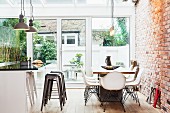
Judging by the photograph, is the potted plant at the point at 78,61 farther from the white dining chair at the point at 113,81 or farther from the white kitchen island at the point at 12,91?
the white kitchen island at the point at 12,91

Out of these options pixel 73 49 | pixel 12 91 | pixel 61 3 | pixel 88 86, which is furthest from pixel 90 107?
pixel 61 3

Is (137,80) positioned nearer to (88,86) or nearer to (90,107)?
(88,86)

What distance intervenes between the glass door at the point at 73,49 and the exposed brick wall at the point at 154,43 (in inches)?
70.1

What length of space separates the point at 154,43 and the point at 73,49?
341 cm

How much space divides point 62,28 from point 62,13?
49 centimetres

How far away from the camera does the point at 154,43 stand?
20.8 ft

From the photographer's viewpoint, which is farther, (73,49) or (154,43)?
(73,49)

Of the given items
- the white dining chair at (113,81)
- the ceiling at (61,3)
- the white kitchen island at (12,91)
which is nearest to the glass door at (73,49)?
the ceiling at (61,3)

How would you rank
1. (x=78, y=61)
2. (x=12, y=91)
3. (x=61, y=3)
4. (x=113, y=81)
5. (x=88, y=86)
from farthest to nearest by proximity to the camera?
(x=78, y=61) < (x=61, y=3) < (x=88, y=86) < (x=113, y=81) < (x=12, y=91)

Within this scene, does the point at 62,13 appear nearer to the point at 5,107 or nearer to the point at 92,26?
the point at 92,26

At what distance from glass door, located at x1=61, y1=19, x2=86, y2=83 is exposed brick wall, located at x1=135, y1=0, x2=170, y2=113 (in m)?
1.78

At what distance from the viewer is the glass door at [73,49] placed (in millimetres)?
9109

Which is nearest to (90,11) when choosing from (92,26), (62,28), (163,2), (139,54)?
(92,26)

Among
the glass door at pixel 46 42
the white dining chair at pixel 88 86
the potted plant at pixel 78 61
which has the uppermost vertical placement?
the glass door at pixel 46 42
